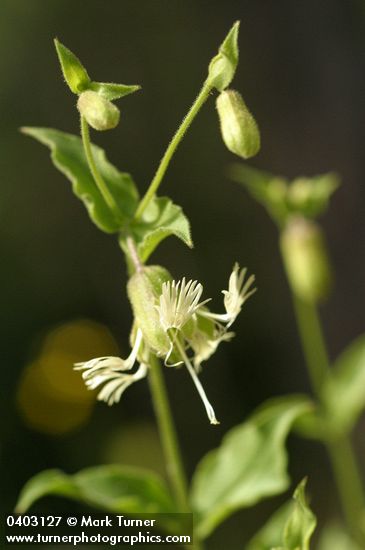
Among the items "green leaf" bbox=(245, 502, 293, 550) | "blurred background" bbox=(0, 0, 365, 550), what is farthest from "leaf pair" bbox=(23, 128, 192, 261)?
"blurred background" bbox=(0, 0, 365, 550)

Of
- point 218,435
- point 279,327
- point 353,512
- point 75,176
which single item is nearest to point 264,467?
point 353,512

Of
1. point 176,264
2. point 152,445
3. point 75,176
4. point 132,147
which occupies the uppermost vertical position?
point 132,147

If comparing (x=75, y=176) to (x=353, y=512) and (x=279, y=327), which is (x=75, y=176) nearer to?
(x=353, y=512)

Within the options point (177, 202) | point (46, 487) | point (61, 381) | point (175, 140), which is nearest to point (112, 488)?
point (46, 487)

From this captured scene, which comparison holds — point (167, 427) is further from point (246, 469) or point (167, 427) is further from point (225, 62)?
point (225, 62)

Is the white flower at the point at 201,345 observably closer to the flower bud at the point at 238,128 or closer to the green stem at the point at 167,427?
the green stem at the point at 167,427

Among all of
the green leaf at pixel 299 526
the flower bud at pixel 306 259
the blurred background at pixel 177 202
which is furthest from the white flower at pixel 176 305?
the blurred background at pixel 177 202
